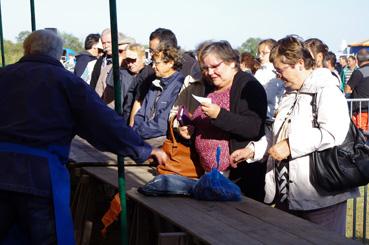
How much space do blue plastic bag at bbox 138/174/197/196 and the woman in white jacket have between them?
476 millimetres

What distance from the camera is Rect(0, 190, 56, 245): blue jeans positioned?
329cm

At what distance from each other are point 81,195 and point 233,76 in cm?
184

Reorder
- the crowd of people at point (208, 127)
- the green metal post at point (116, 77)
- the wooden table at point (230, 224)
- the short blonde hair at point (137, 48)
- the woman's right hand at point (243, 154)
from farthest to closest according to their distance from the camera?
the short blonde hair at point (137, 48) → the woman's right hand at point (243, 154) → the crowd of people at point (208, 127) → the green metal post at point (116, 77) → the wooden table at point (230, 224)

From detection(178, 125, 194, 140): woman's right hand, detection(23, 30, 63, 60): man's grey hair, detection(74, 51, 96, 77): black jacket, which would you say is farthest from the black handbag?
detection(74, 51, 96, 77): black jacket

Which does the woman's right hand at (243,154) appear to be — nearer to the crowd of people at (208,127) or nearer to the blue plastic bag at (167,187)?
the crowd of people at (208,127)

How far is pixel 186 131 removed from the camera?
4.24 meters

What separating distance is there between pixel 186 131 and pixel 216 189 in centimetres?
70

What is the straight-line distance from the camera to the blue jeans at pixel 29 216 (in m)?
3.29

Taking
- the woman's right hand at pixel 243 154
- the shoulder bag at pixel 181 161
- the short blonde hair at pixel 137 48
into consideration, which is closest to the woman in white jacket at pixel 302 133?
the woman's right hand at pixel 243 154

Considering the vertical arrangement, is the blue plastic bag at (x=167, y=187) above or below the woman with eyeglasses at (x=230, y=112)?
below

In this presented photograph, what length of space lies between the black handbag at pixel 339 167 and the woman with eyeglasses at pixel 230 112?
1.83ft

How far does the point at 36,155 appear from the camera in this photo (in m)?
3.31

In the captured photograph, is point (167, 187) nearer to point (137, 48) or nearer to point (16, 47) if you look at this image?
point (137, 48)

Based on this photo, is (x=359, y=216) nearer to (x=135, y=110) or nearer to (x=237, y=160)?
(x=135, y=110)
